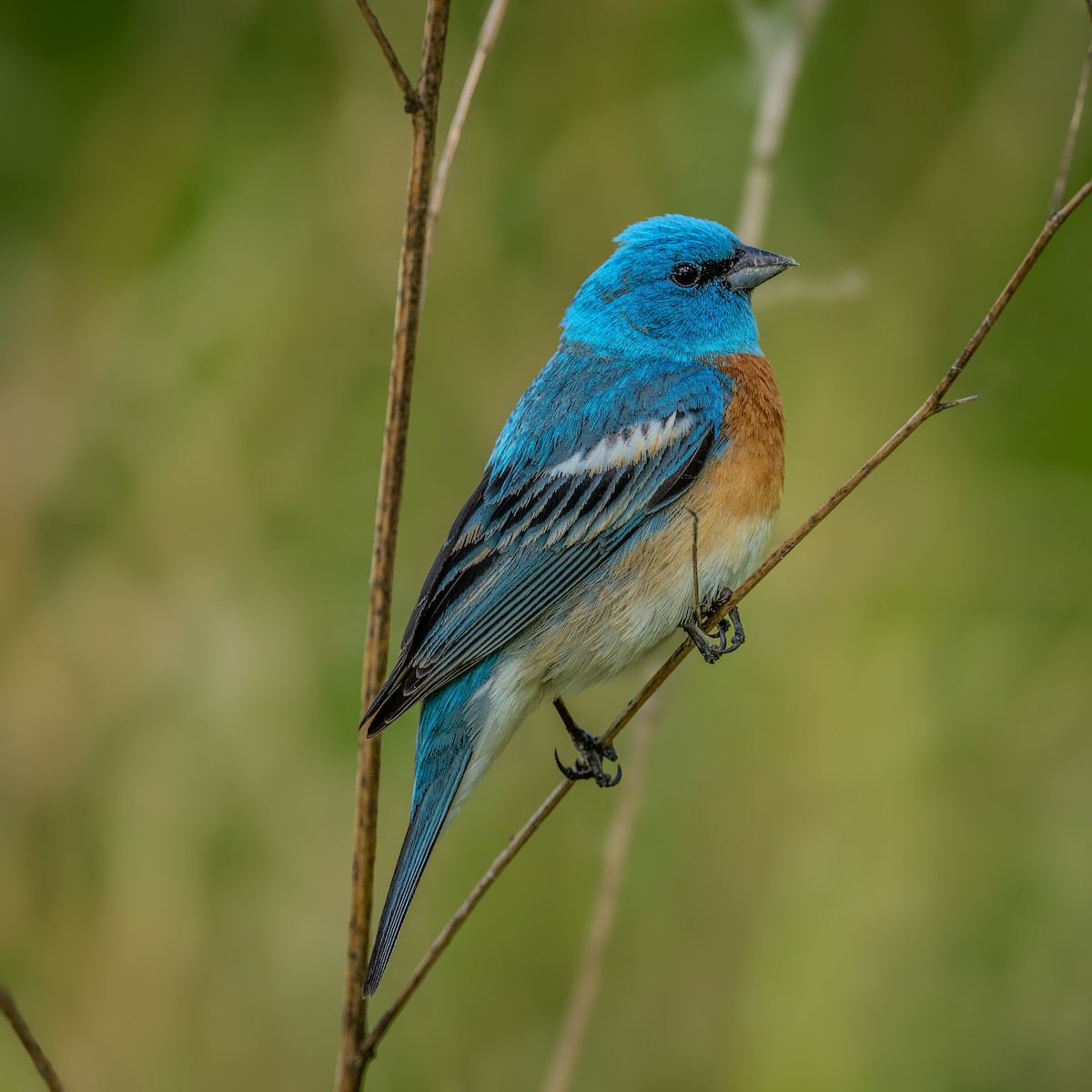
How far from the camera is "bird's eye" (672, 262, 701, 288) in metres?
3.77

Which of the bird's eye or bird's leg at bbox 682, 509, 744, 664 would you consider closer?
bird's leg at bbox 682, 509, 744, 664

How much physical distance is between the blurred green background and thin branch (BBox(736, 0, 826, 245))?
1.73 ft

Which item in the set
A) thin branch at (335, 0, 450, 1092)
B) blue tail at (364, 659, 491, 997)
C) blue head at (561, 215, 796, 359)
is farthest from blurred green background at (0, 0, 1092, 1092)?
thin branch at (335, 0, 450, 1092)

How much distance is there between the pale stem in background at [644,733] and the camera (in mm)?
2842

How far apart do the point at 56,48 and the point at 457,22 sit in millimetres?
1247

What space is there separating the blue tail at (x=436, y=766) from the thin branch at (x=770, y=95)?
50.1 inches

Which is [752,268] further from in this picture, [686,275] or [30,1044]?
[30,1044]

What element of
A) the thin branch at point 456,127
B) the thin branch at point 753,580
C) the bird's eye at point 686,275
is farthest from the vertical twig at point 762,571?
the bird's eye at point 686,275

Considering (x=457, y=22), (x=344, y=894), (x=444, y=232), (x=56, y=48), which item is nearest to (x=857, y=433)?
(x=444, y=232)

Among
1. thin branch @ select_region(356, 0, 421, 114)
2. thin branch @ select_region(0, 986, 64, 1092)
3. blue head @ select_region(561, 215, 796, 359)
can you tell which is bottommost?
thin branch @ select_region(0, 986, 64, 1092)

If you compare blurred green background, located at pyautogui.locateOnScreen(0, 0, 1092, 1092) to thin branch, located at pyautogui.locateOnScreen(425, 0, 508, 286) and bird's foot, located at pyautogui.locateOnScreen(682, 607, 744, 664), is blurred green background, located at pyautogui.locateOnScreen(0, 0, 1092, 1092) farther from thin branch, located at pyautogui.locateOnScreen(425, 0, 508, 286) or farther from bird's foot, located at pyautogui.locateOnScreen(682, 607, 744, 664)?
thin branch, located at pyautogui.locateOnScreen(425, 0, 508, 286)

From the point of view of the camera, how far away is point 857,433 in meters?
4.14

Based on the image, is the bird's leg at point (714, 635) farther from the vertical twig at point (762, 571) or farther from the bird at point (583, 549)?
the vertical twig at point (762, 571)

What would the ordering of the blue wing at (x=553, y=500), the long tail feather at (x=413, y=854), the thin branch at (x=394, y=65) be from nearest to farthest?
the thin branch at (x=394, y=65)
the long tail feather at (x=413, y=854)
the blue wing at (x=553, y=500)
